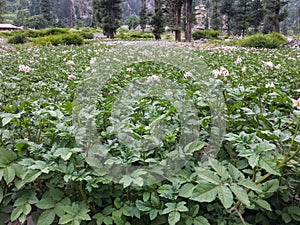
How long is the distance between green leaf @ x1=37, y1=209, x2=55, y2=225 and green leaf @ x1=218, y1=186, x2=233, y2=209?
536mm

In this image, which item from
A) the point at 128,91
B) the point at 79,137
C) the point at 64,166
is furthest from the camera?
the point at 128,91

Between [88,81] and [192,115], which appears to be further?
[88,81]

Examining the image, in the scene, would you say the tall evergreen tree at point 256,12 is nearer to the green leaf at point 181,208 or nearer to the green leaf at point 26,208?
the green leaf at point 181,208

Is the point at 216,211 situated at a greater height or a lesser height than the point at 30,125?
lesser

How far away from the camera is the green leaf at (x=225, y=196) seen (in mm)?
664

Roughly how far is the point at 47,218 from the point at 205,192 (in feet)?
1.68

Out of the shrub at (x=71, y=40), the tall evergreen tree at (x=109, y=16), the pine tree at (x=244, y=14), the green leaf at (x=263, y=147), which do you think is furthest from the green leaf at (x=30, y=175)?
the pine tree at (x=244, y=14)

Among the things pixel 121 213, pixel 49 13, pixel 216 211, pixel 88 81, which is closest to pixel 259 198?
pixel 216 211

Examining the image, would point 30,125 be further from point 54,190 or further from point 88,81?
point 88,81

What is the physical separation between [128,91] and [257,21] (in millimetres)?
35255

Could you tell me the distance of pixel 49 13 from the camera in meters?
50.2

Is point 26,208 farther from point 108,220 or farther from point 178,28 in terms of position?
point 178,28

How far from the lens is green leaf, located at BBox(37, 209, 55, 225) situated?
2.74 ft

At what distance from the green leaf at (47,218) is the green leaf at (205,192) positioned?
0.46 metres
